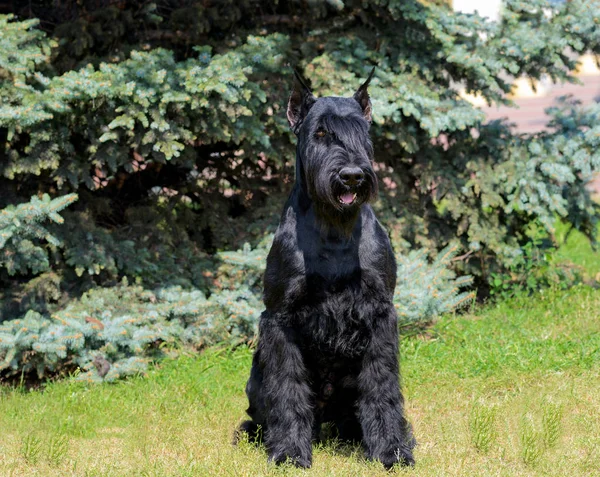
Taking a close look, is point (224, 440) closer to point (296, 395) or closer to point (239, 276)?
point (296, 395)

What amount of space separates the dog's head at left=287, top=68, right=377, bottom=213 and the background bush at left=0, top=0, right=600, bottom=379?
165 centimetres

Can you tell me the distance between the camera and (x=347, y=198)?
3678 mm

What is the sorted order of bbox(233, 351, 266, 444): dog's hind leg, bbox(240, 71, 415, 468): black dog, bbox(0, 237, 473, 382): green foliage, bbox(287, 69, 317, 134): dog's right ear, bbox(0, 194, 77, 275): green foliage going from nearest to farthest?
bbox(240, 71, 415, 468): black dog, bbox(287, 69, 317, 134): dog's right ear, bbox(233, 351, 266, 444): dog's hind leg, bbox(0, 194, 77, 275): green foliage, bbox(0, 237, 473, 382): green foliage

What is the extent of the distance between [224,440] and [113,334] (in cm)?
142

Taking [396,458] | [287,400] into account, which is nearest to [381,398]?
[396,458]

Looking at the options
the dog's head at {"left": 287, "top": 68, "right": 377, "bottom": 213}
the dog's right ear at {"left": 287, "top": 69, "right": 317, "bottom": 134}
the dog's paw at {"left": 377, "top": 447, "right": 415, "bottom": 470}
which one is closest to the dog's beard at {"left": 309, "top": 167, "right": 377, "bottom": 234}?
the dog's head at {"left": 287, "top": 68, "right": 377, "bottom": 213}

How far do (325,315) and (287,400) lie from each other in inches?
18.7

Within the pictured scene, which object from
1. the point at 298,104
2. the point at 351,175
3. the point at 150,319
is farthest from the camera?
the point at 150,319

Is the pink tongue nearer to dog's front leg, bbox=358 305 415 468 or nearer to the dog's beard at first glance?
the dog's beard

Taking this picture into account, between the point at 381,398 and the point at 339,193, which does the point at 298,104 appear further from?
the point at 381,398

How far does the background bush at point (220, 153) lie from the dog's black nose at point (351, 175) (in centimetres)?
210

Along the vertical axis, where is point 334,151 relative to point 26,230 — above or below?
above

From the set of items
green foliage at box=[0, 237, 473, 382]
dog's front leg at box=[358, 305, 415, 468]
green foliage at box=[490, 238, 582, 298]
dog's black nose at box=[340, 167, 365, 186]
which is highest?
dog's black nose at box=[340, 167, 365, 186]

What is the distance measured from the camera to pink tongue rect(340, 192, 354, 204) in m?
3.67
